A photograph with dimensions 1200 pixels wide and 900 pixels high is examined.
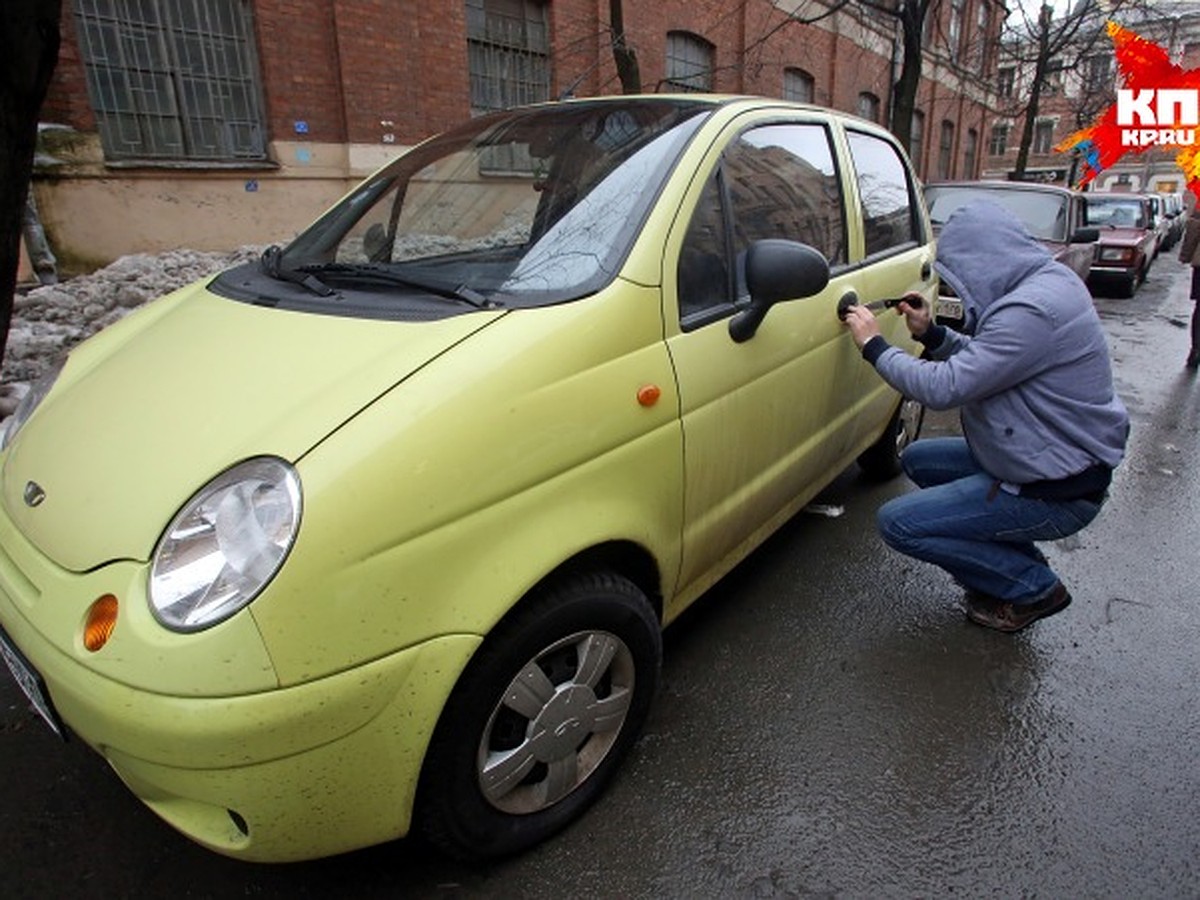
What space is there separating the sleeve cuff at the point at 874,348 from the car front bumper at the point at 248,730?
1.82 meters

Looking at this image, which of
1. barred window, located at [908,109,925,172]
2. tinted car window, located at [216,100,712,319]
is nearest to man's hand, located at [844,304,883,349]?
tinted car window, located at [216,100,712,319]

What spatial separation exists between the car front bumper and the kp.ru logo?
58.0 feet

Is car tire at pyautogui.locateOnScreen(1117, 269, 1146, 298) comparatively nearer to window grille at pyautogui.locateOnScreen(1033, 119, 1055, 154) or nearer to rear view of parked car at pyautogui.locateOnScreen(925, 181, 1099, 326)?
rear view of parked car at pyautogui.locateOnScreen(925, 181, 1099, 326)

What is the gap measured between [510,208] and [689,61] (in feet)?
43.0

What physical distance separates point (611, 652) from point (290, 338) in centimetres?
112

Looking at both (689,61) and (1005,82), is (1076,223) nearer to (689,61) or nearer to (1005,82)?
(689,61)

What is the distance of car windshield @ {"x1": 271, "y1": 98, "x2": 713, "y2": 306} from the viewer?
2.07m

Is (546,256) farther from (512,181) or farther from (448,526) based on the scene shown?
(448,526)

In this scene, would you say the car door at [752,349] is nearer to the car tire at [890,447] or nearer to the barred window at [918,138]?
the car tire at [890,447]

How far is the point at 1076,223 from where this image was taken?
8891 millimetres

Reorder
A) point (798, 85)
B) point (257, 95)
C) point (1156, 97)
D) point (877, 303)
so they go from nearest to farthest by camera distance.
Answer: point (877, 303) < point (257, 95) < point (1156, 97) < point (798, 85)

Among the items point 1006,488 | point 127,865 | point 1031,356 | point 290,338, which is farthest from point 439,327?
point 1006,488

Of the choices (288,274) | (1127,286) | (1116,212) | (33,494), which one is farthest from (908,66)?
(33,494)

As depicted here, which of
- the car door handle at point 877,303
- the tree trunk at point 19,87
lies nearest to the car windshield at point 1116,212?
the car door handle at point 877,303
